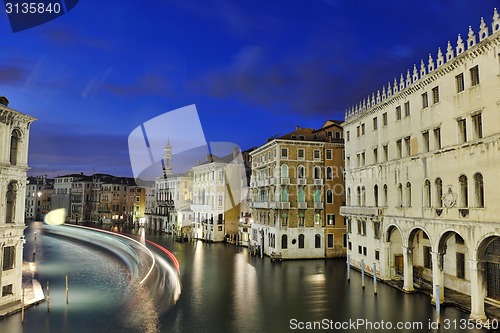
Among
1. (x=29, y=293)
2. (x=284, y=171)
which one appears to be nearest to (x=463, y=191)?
(x=284, y=171)

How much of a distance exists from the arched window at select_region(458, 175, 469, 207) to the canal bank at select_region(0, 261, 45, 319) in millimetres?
25360

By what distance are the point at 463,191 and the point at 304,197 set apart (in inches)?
929

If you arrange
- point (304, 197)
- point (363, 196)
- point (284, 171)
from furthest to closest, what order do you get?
point (304, 197), point (284, 171), point (363, 196)

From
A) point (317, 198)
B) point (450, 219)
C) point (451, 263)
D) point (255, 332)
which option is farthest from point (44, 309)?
point (317, 198)

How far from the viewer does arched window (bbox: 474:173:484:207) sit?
20.8 m

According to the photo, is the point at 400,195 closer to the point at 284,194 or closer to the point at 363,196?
the point at 363,196

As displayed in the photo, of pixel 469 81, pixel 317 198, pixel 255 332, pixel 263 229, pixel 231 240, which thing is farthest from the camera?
pixel 231 240

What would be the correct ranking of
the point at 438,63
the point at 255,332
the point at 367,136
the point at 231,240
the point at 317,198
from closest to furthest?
the point at 255,332 → the point at 438,63 → the point at 367,136 → the point at 317,198 → the point at 231,240

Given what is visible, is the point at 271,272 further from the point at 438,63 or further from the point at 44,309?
the point at 438,63

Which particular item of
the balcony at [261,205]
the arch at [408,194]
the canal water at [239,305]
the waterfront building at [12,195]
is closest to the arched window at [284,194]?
the balcony at [261,205]

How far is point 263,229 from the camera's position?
48375 mm

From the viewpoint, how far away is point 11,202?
22.9 m

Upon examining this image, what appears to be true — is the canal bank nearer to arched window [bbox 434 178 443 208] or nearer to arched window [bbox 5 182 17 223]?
arched window [bbox 5 182 17 223]

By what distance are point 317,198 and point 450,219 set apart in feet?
74.7
